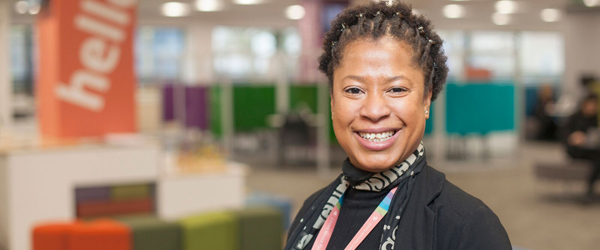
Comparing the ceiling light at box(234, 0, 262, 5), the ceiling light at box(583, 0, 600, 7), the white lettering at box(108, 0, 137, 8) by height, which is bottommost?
the white lettering at box(108, 0, 137, 8)

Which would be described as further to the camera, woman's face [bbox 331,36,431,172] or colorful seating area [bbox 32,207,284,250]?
colorful seating area [bbox 32,207,284,250]

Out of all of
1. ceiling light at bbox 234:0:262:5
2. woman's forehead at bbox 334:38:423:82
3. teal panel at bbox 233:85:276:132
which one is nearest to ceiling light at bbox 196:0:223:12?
ceiling light at bbox 234:0:262:5

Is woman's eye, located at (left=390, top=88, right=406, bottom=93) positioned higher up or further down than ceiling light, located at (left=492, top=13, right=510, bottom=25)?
further down

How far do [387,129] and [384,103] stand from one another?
0.16 ft

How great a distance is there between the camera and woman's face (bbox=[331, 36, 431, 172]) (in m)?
1.20

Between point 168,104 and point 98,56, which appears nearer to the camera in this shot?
point 98,56

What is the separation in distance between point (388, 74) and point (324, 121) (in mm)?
8579

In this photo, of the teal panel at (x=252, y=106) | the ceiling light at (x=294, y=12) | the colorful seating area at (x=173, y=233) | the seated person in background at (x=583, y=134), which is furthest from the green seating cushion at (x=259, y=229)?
the ceiling light at (x=294, y=12)

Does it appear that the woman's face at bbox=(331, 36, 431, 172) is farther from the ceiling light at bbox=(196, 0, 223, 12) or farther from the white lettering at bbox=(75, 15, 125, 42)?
the ceiling light at bbox=(196, 0, 223, 12)

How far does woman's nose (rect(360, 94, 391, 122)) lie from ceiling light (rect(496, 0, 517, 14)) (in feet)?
46.4

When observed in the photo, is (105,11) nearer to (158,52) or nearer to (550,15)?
(158,52)

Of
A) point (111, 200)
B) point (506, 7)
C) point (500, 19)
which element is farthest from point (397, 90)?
point (500, 19)

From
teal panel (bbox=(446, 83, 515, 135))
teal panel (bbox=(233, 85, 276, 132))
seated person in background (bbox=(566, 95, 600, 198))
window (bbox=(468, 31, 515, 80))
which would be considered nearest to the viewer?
seated person in background (bbox=(566, 95, 600, 198))

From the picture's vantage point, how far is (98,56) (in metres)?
5.04
